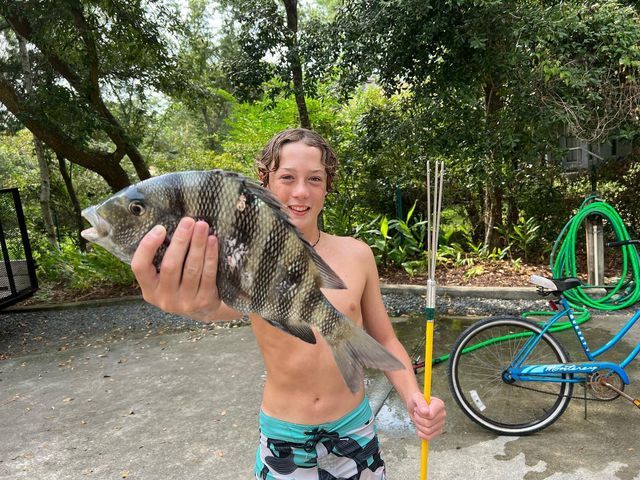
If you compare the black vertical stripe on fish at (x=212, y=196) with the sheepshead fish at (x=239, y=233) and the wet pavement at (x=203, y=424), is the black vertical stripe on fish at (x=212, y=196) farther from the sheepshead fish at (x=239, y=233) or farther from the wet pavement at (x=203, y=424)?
the wet pavement at (x=203, y=424)

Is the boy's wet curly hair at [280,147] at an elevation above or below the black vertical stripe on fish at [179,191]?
above

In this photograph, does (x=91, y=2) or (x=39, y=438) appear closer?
(x=39, y=438)

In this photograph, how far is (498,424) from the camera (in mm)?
3189

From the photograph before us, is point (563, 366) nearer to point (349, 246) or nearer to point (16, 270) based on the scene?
point (349, 246)

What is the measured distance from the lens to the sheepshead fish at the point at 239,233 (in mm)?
1018

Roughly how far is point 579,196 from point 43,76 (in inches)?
379

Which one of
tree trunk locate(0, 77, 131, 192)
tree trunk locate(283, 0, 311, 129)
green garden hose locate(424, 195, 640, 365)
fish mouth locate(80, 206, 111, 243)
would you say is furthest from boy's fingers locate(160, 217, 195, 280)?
tree trunk locate(0, 77, 131, 192)

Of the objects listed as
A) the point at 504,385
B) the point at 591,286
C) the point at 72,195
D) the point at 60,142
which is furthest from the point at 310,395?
the point at 72,195

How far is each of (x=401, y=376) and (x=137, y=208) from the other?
1107mm

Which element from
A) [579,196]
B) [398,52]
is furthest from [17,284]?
[579,196]

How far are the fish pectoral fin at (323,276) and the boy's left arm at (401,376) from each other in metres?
0.42

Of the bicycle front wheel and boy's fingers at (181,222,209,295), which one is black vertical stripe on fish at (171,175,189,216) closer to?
boy's fingers at (181,222,209,295)

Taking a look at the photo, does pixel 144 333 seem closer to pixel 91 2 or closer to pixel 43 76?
pixel 91 2

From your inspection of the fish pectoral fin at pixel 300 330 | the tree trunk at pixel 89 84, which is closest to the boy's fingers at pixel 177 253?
the fish pectoral fin at pixel 300 330
